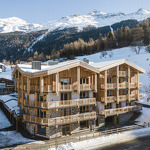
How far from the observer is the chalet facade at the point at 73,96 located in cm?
2406

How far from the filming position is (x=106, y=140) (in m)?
24.2

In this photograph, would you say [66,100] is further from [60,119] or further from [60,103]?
[60,119]

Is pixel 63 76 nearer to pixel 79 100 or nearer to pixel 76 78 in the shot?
pixel 76 78

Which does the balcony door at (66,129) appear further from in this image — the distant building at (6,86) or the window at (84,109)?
the distant building at (6,86)

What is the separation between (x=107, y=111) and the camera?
28656 mm

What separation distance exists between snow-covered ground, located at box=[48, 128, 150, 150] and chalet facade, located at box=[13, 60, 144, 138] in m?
3.31

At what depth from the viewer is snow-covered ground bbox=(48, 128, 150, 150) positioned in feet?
72.4

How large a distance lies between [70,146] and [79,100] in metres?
6.51

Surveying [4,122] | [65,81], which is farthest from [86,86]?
[4,122]

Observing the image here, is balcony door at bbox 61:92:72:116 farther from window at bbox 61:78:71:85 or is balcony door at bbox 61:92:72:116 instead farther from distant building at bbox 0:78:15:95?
distant building at bbox 0:78:15:95

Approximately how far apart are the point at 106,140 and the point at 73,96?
24.7 ft

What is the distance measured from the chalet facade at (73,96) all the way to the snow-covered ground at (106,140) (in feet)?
10.9

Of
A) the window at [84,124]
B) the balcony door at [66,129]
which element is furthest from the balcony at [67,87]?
the window at [84,124]

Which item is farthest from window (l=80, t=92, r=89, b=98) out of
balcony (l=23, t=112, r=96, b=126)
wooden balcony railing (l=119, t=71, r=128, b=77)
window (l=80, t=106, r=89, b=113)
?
wooden balcony railing (l=119, t=71, r=128, b=77)
